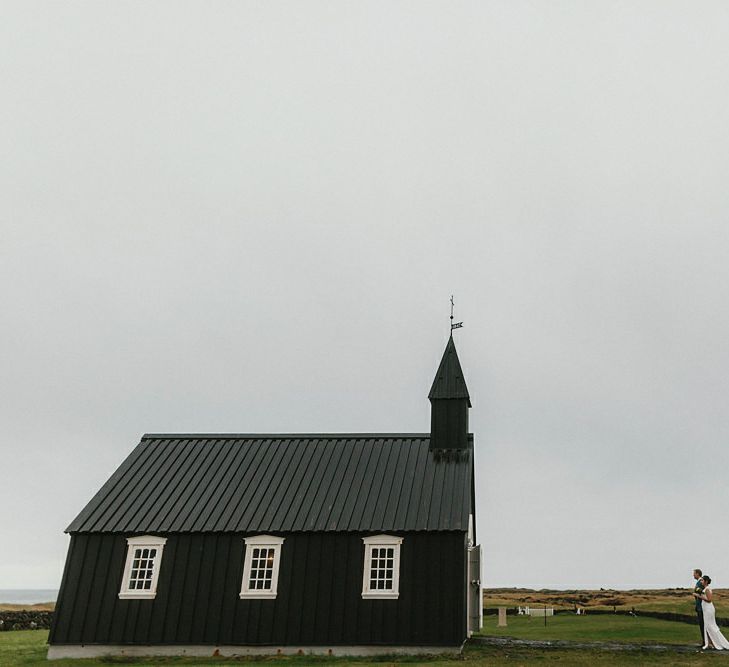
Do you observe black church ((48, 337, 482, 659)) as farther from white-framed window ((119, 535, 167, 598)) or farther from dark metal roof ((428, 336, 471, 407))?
dark metal roof ((428, 336, 471, 407))

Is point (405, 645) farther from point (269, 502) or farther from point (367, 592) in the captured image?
point (269, 502)

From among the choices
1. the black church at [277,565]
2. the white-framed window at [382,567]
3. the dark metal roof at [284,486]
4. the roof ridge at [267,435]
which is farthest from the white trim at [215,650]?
the roof ridge at [267,435]

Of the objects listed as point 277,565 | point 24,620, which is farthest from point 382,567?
point 24,620

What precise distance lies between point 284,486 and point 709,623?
15478mm

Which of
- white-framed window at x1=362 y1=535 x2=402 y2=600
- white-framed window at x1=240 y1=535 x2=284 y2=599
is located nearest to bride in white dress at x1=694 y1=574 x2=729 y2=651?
white-framed window at x1=362 y1=535 x2=402 y2=600

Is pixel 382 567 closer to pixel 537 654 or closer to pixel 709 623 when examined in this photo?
pixel 537 654

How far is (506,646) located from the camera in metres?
21.7

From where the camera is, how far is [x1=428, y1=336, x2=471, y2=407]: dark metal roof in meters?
29.2

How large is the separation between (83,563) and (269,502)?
7285 millimetres

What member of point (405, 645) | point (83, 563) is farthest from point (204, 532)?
point (405, 645)

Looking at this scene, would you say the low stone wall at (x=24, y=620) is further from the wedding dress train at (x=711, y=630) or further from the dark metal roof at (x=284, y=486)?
the wedding dress train at (x=711, y=630)

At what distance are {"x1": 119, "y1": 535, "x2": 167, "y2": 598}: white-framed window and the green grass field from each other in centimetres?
235

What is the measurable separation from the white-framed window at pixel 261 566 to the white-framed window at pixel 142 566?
339 cm

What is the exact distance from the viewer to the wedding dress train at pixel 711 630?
753 inches
